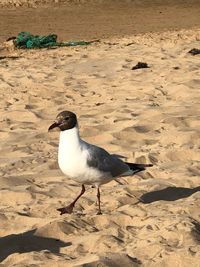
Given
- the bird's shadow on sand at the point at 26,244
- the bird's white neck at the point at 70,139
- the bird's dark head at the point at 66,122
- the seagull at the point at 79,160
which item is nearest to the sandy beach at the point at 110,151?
the bird's shadow on sand at the point at 26,244

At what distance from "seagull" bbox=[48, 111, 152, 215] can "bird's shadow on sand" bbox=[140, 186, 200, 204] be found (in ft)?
1.26

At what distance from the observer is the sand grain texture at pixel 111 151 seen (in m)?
4.50

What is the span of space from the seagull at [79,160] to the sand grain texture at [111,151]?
10.8 inches

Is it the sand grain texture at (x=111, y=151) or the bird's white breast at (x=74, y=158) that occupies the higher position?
the bird's white breast at (x=74, y=158)

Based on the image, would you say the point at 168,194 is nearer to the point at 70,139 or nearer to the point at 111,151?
the point at 70,139

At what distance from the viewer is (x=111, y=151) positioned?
6.83m

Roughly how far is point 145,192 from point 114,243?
48.7 inches

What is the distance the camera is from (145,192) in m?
5.72

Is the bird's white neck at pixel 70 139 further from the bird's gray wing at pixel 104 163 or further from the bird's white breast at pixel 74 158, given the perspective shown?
the bird's gray wing at pixel 104 163

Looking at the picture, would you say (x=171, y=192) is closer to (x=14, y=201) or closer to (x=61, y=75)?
(x=14, y=201)

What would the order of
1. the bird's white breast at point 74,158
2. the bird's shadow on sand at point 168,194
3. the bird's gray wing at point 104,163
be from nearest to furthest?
the bird's white breast at point 74,158, the bird's gray wing at point 104,163, the bird's shadow on sand at point 168,194

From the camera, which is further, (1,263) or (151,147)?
(151,147)

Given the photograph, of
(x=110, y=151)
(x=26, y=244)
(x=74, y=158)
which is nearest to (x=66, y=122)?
(x=74, y=158)

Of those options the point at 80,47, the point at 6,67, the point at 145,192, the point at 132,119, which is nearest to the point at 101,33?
the point at 80,47
